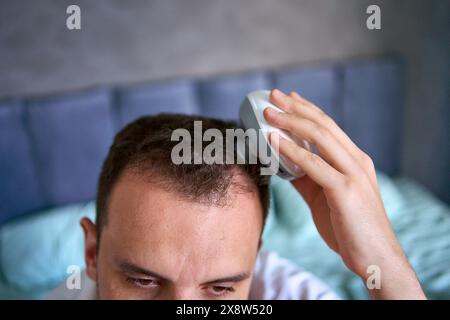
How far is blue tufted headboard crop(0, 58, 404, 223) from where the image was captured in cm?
150

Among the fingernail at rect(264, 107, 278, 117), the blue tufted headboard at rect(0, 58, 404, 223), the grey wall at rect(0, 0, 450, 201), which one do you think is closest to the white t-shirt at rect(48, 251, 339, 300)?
the fingernail at rect(264, 107, 278, 117)

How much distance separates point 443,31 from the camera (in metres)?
1.64

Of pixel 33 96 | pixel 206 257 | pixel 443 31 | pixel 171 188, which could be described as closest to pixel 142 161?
pixel 171 188

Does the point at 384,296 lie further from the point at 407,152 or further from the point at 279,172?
the point at 407,152

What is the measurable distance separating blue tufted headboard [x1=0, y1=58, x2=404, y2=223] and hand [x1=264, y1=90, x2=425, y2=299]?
1.08 m

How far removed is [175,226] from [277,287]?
16.5 inches

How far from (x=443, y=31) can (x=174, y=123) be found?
1392 millimetres

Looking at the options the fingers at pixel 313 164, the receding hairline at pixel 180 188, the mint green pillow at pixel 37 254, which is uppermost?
the fingers at pixel 313 164

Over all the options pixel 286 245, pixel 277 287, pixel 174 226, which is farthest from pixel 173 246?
pixel 286 245

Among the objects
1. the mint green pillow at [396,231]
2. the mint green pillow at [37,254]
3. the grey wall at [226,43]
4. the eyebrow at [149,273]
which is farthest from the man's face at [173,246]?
the grey wall at [226,43]

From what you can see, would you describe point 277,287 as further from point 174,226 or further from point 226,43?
point 226,43

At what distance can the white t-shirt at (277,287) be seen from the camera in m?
0.90

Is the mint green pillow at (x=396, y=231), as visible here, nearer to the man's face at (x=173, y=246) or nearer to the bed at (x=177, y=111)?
the bed at (x=177, y=111)

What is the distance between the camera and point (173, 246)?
2.02 feet
